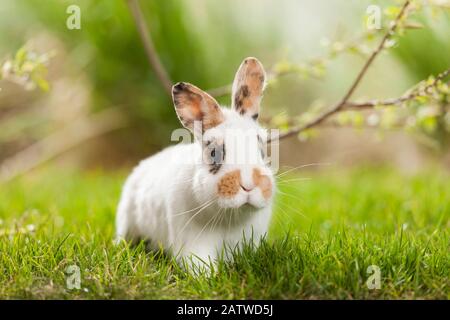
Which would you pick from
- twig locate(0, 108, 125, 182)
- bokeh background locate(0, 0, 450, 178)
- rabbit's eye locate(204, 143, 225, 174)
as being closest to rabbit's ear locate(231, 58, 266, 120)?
rabbit's eye locate(204, 143, 225, 174)

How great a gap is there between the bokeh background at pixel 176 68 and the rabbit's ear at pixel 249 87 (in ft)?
9.69

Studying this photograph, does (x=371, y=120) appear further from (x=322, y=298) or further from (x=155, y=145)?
(x=155, y=145)

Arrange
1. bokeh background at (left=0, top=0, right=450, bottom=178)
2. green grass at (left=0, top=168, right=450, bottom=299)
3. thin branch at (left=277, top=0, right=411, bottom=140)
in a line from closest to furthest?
green grass at (left=0, top=168, right=450, bottom=299) → thin branch at (left=277, top=0, right=411, bottom=140) → bokeh background at (left=0, top=0, right=450, bottom=178)

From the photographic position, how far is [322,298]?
2.59 meters

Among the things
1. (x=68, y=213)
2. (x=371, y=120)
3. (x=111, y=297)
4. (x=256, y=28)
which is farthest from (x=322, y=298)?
(x=256, y=28)

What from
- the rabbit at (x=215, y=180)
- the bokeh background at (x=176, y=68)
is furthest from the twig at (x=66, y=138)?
the rabbit at (x=215, y=180)

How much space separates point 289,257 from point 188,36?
4040 millimetres

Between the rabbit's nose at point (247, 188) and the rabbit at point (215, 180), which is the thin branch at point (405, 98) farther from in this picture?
the rabbit's nose at point (247, 188)

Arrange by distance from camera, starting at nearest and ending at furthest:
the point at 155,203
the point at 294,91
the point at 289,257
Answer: the point at 289,257, the point at 155,203, the point at 294,91

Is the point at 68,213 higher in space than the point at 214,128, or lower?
lower

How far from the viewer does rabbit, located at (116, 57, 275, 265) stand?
2734mm

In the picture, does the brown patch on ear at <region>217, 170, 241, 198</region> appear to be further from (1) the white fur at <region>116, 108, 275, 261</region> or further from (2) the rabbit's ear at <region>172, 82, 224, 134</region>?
(2) the rabbit's ear at <region>172, 82, 224, 134</region>

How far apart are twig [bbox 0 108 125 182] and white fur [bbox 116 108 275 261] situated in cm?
367

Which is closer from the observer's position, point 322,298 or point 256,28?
point 322,298
